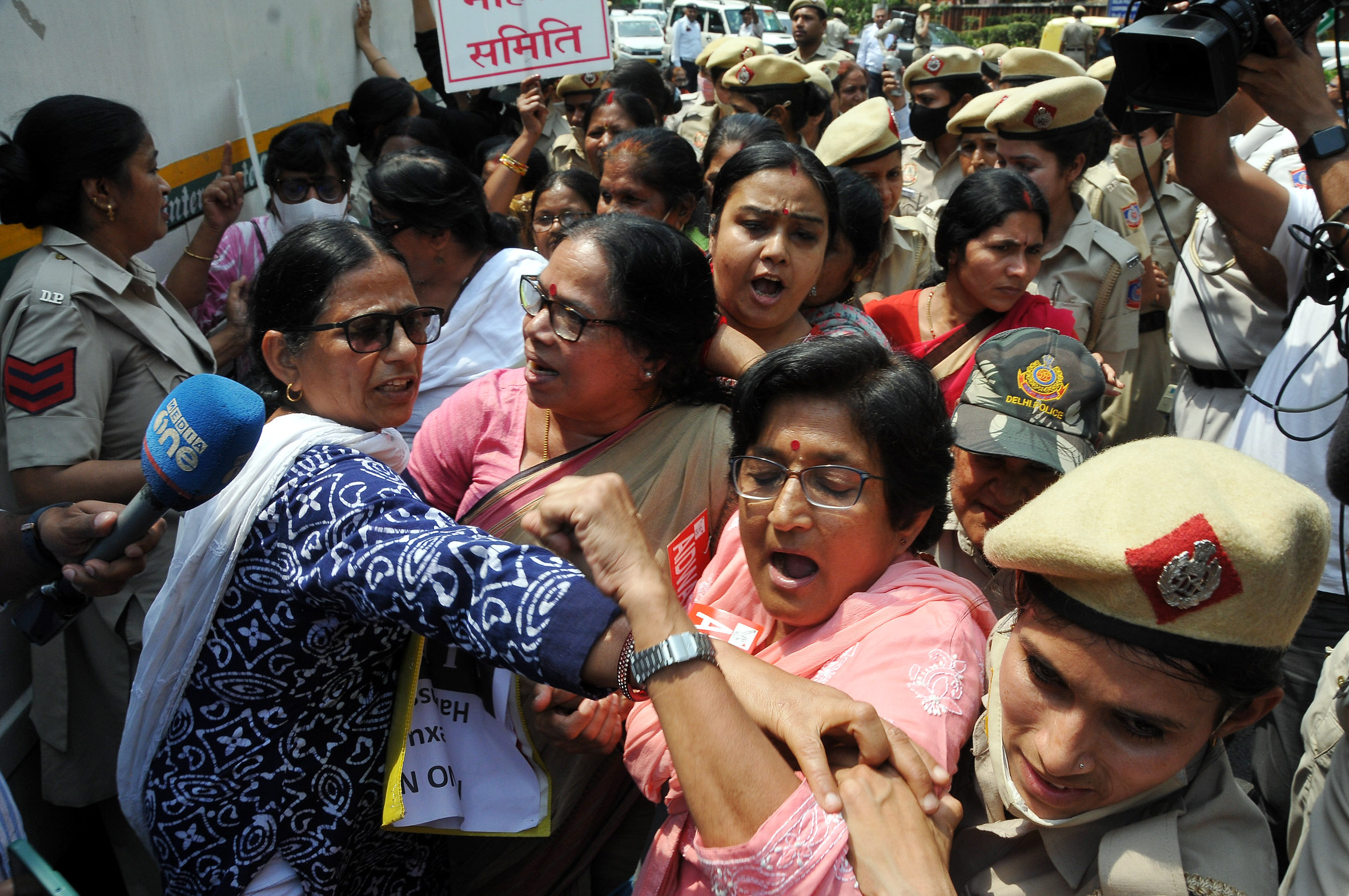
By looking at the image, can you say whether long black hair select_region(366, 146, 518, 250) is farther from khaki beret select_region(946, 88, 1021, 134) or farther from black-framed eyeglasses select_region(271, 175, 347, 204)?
khaki beret select_region(946, 88, 1021, 134)

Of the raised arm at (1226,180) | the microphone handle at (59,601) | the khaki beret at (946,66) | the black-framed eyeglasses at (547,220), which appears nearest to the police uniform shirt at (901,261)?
the black-framed eyeglasses at (547,220)

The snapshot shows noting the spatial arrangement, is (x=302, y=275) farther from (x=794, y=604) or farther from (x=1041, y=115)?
(x=1041, y=115)

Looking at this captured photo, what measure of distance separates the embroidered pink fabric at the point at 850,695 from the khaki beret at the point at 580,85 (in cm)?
525

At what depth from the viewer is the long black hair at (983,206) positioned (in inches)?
121

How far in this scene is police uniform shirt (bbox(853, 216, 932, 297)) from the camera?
4.29 metres

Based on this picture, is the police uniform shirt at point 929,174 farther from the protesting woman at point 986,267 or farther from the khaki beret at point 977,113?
the protesting woman at point 986,267

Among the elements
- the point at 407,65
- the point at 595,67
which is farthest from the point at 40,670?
the point at 407,65

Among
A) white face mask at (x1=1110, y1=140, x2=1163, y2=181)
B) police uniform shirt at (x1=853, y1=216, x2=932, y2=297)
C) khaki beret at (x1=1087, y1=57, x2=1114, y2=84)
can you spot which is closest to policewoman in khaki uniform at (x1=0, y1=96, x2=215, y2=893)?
police uniform shirt at (x1=853, y1=216, x2=932, y2=297)

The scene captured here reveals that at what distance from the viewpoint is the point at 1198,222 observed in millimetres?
3184

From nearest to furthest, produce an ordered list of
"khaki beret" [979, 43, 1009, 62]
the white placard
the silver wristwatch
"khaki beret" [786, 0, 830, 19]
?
the silver wristwatch < the white placard < "khaki beret" [979, 43, 1009, 62] < "khaki beret" [786, 0, 830, 19]

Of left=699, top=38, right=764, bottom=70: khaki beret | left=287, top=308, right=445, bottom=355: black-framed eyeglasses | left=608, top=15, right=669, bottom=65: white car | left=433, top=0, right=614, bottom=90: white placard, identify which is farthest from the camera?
left=608, top=15, right=669, bottom=65: white car

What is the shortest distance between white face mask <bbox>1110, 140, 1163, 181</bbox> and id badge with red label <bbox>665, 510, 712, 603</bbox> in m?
4.40

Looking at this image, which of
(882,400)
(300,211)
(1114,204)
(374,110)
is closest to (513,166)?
(374,110)

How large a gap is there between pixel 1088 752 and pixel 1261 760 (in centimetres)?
100
